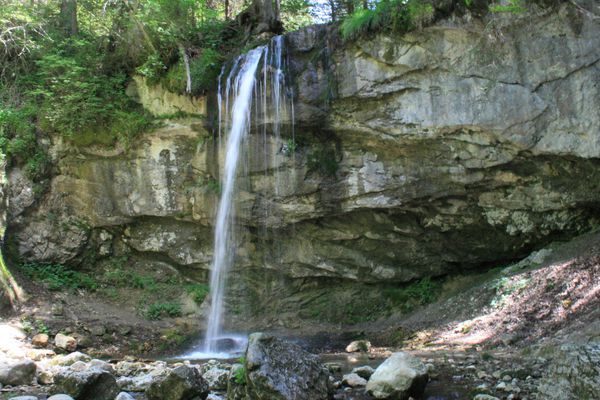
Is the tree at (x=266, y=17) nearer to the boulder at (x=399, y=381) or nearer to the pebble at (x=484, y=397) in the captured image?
the boulder at (x=399, y=381)

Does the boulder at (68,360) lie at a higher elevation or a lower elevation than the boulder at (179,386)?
lower

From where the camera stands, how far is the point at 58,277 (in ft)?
38.6

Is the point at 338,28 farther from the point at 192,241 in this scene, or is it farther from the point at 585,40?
the point at 192,241

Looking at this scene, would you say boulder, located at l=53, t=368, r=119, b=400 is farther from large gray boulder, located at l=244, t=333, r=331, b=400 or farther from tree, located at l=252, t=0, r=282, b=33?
tree, located at l=252, t=0, r=282, b=33

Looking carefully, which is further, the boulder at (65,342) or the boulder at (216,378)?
the boulder at (65,342)

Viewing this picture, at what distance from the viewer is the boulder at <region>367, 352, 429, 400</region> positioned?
4668mm

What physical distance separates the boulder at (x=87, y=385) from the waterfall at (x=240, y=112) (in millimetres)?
4840

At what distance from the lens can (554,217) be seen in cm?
1023

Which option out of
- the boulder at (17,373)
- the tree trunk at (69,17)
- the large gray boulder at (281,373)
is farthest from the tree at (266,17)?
the large gray boulder at (281,373)

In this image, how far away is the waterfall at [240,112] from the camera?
1060 cm

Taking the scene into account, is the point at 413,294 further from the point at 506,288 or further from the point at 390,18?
the point at 390,18

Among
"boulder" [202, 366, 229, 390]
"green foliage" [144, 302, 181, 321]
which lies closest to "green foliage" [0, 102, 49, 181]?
"green foliage" [144, 302, 181, 321]

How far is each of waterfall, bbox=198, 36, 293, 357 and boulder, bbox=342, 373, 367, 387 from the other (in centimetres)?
514

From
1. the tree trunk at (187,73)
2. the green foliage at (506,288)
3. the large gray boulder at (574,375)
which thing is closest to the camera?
the large gray boulder at (574,375)
